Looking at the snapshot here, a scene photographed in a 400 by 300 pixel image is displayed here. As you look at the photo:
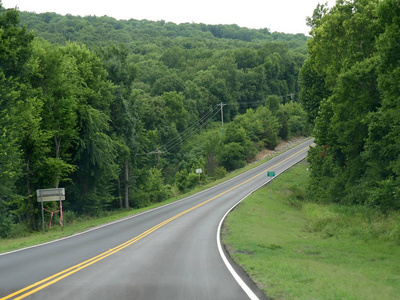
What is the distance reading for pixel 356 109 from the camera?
102 ft

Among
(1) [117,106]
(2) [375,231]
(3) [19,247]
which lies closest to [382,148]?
(2) [375,231]

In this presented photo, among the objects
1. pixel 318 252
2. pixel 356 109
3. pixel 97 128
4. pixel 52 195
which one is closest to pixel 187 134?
pixel 97 128

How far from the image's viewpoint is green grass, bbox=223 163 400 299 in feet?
29.8

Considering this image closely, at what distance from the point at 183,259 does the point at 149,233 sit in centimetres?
861

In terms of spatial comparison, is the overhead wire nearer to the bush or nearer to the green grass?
the green grass

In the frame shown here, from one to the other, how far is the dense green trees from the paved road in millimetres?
12750

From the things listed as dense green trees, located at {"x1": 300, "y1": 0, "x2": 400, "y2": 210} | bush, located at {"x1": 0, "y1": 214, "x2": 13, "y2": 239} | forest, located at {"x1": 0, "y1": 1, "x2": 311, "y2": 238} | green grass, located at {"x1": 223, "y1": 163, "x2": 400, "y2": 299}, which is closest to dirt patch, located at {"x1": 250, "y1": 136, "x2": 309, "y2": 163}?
forest, located at {"x1": 0, "y1": 1, "x2": 311, "y2": 238}

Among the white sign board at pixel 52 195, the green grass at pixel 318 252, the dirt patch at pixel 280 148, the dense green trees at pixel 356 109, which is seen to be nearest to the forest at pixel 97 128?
the dirt patch at pixel 280 148

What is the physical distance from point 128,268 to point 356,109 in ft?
80.3

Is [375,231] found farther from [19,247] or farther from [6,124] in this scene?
[6,124]

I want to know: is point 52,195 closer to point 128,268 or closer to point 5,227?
point 5,227

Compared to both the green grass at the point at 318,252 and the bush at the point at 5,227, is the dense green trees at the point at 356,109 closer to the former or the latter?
the green grass at the point at 318,252

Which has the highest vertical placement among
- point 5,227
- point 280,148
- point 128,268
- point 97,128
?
point 97,128

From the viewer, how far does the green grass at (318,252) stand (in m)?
9.07
